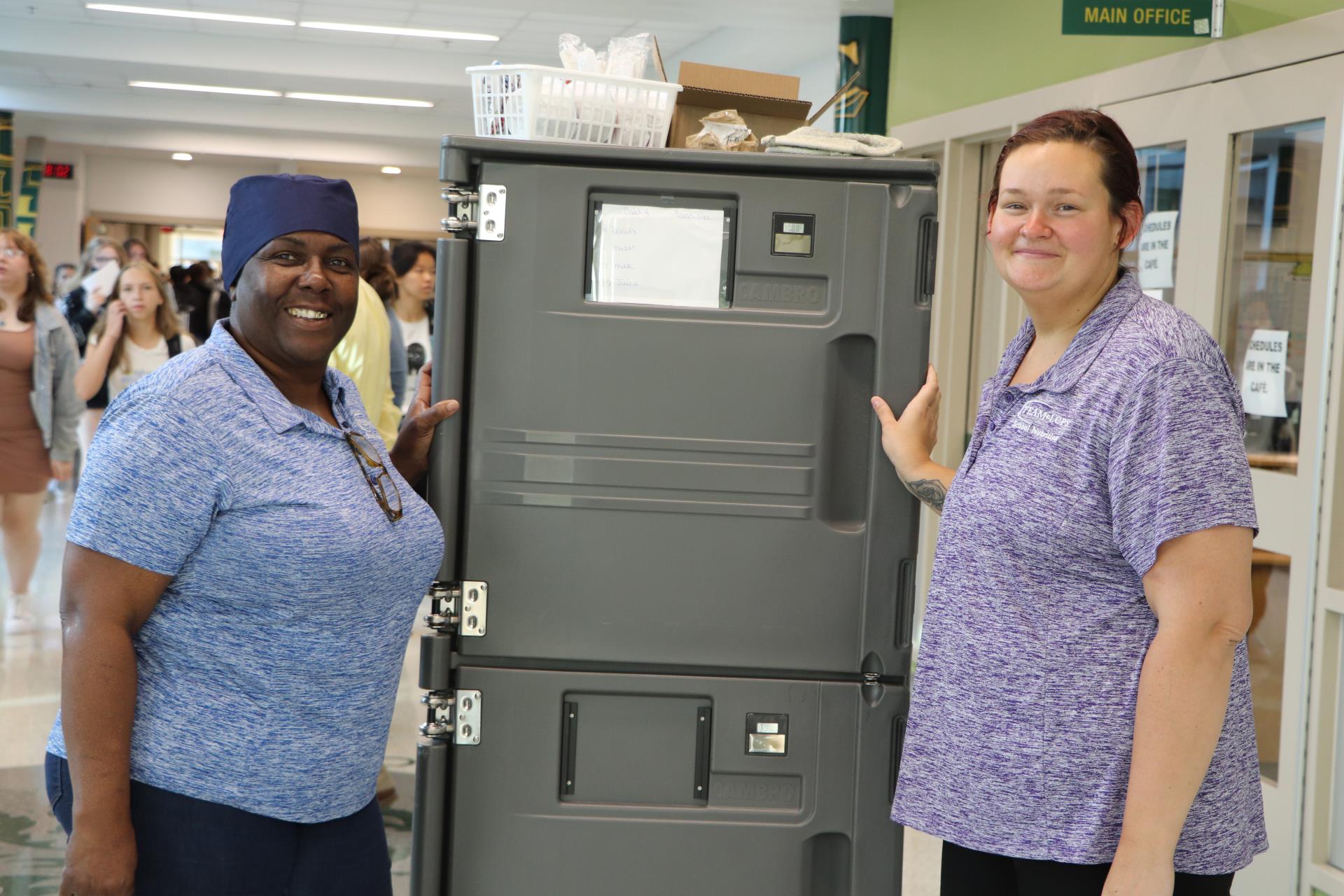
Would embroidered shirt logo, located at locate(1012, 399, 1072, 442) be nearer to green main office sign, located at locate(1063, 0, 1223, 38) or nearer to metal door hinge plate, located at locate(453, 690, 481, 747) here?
metal door hinge plate, located at locate(453, 690, 481, 747)

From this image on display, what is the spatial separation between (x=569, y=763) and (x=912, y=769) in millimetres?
454

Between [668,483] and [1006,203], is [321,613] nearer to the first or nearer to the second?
Answer: [668,483]

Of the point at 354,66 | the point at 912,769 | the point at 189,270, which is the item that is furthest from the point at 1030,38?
the point at 189,270

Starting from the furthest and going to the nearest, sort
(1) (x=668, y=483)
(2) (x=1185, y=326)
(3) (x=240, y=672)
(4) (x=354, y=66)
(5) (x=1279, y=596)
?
(4) (x=354, y=66), (5) (x=1279, y=596), (1) (x=668, y=483), (3) (x=240, y=672), (2) (x=1185, y=326)

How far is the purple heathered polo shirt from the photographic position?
4.11 ft

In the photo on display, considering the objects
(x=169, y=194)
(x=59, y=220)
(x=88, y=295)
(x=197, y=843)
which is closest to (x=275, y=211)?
(x=197, y=843)

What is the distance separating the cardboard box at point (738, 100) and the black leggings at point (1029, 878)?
39.9 inches

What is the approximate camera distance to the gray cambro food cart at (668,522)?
5.12 feet

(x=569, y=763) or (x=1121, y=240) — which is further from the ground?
(x=1121, y=240)

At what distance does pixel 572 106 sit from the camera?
157 cm

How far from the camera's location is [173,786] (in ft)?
4.71

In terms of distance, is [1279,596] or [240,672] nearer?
[240,672]

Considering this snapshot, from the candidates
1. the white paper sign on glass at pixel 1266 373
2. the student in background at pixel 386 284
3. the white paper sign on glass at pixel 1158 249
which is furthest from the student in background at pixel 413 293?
the white paper sign on glass at pixel 1266 373

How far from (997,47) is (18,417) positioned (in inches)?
162
